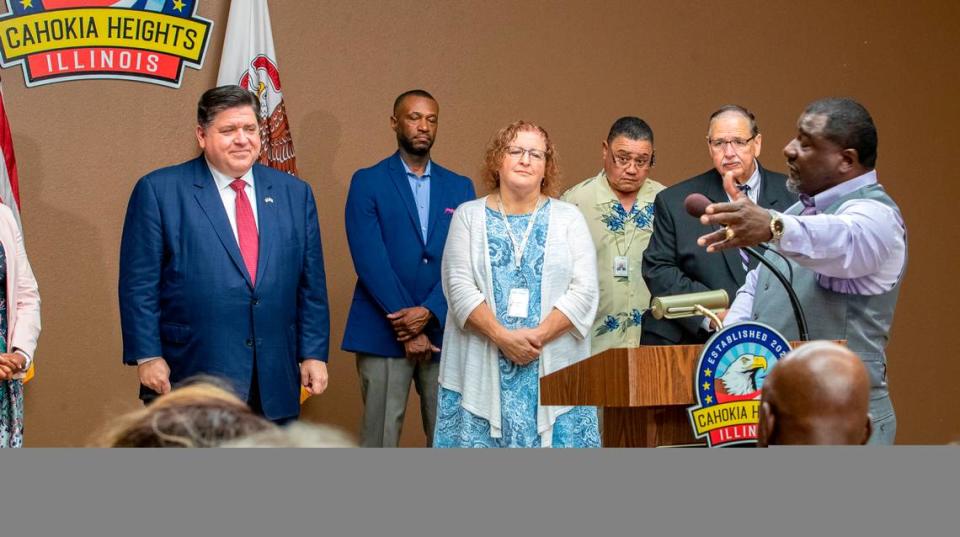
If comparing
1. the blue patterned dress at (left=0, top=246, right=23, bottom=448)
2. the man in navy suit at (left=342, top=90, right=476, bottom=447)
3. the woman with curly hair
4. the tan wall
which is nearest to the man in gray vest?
the woman with curly hair

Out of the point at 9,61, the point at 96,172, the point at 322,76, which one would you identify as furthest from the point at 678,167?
the point at 9,61

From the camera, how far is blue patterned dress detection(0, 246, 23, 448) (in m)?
3.83

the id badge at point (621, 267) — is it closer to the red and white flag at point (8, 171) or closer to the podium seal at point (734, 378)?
the podium seal at point (734, 378)

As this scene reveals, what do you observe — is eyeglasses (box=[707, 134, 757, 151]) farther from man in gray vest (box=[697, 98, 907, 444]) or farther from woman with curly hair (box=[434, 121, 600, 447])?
man in gray vest (box=[697, 98, 907, 444])

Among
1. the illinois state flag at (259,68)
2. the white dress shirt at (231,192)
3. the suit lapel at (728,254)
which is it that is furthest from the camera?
the illinois state flag at (259,68)

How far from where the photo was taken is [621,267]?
472cm

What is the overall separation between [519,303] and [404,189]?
110 cm

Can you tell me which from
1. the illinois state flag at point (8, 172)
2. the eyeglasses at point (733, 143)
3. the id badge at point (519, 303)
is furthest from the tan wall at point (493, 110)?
the id badge at point (519, 303)

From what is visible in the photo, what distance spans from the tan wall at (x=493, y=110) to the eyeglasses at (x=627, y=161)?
1.23 meters

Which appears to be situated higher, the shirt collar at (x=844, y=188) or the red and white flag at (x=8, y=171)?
the red and white flag at (x=8, y=171)

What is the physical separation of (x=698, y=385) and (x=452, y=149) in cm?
369

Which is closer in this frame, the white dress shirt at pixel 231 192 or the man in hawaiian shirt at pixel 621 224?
the white dress shirt at pixel 231 192

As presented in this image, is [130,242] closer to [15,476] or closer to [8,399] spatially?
[8,399]

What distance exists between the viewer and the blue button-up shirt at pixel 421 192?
488 centimetres
